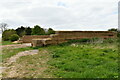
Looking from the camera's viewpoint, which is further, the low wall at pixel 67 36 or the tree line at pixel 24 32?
the tree line at pixel 24 32

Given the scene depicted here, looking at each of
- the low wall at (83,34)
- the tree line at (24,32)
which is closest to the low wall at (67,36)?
the low wall at (83,34)

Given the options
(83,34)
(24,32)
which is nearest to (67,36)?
(83,34)

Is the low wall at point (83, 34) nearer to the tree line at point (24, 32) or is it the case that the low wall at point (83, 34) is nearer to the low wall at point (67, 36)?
the low wall at point (67, 36)

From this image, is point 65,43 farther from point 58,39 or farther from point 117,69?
point 117,69

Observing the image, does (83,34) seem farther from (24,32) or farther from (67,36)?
(24,32)

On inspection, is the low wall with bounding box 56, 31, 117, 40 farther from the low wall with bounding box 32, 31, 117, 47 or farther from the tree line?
the tree line

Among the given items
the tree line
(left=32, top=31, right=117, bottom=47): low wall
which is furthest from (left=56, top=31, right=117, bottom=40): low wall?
the tree line

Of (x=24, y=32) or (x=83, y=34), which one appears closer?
(x=83, y=34)

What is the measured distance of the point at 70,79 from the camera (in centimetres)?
343

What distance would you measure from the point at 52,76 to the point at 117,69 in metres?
1.88

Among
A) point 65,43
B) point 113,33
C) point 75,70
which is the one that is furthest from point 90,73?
point 113,33

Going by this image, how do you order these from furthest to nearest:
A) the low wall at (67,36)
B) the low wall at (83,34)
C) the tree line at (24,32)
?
the tree line at (24,32), the low wall at (83,34), the low wall at (67,36)

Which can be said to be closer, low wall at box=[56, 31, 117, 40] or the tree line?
low wall at box=[56, 31, 117, 40]

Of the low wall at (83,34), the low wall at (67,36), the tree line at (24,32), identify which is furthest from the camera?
the tree line at (24,32)
